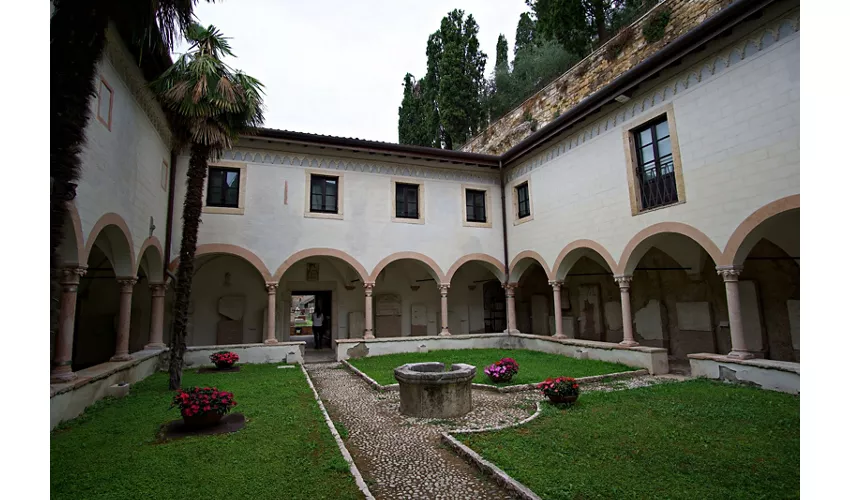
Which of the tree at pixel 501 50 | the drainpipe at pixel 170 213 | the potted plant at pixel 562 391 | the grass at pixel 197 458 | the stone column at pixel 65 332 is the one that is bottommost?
the grass at pixel 197 458

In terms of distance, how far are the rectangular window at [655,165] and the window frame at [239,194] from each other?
11.4 m

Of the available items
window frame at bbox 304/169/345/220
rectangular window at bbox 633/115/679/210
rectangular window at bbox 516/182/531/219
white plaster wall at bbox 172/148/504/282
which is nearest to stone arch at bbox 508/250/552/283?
white plaster wall at bbox 172/148/504/282

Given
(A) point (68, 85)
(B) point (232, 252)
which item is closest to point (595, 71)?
(B) point (232, 252)

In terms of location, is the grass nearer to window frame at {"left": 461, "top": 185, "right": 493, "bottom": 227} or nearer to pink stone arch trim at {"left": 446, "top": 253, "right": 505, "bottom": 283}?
pink stone arch trim at {"left": 446, "top": 253, "right": 505, "bottom": 283}

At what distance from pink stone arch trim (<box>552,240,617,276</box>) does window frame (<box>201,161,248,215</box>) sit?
32.8 ft

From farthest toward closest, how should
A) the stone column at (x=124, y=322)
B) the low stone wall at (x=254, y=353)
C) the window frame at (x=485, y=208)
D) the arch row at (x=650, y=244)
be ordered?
1. the window frame at (x=485, y=208)
2. the low stone wall at (x=254, y=353)
3. the stone column at (x=124, y=322)
4. the arch row at (x=650, y=244)

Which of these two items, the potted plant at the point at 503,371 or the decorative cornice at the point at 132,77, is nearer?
the decorative cornice at the point at 132,77

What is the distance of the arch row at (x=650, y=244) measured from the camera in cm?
790

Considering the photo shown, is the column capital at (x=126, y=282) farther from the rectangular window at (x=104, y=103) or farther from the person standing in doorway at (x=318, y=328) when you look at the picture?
the person standing in doorway at (x=318, y=328)

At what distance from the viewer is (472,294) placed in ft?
62.3

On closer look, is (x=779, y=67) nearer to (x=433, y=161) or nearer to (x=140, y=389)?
(x=433, y=161)

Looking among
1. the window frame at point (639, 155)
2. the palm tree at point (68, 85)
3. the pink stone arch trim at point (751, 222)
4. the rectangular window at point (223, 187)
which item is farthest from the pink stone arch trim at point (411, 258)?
the palm tree at point (68, 85)

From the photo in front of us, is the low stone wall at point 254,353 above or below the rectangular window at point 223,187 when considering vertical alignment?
below

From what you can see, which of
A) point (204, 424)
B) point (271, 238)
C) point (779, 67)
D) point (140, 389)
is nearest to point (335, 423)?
point (204, 424)
